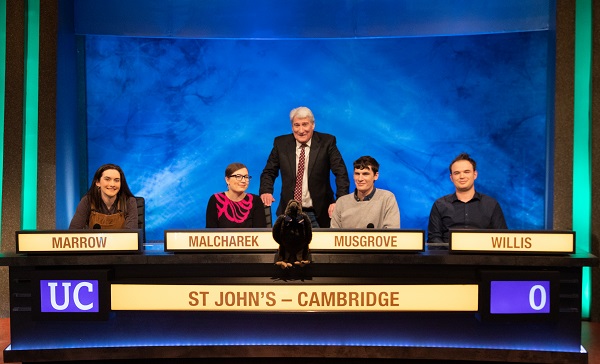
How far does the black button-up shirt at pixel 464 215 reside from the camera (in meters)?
3.83

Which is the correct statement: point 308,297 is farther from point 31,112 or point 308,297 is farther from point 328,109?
point 328,109

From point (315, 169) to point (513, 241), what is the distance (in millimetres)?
1682

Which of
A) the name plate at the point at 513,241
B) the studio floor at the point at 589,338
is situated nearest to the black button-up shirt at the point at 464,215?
the name plate at the point at 513,241

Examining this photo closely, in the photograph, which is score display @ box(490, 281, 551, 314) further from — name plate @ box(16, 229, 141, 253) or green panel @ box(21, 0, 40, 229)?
green panel @ box(21, 0, 40, 229)

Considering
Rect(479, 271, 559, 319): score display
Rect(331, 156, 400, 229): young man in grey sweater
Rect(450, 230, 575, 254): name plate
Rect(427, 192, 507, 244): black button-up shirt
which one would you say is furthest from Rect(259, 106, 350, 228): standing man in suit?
Rect(479, 271, 559, 319): score display

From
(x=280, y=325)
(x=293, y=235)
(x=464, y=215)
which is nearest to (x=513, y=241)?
(x=464, y=215)

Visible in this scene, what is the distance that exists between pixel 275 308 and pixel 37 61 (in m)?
2.83

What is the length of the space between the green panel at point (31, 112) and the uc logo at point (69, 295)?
1.75 m

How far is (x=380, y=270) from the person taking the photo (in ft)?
10.4

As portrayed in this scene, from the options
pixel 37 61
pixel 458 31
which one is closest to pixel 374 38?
pixel 458 31

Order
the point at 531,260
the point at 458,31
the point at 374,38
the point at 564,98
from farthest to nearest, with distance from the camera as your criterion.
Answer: the point at 374,38 < the point at 458,31 < the point at 564,98 < the point at 531,260

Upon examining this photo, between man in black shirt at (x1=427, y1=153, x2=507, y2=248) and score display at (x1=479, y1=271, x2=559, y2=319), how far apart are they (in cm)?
70

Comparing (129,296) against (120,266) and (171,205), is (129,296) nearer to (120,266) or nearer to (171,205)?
(120,266)

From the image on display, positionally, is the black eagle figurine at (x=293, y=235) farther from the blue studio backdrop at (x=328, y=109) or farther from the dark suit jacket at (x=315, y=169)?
the blue studio backdrop at (x=328, y=109)
